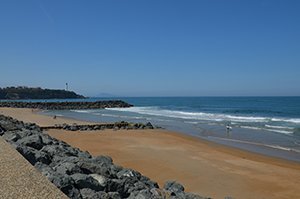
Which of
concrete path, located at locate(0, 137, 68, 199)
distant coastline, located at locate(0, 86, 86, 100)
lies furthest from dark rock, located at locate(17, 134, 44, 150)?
distant coastline, located at locate(0, 86, 86, 100)

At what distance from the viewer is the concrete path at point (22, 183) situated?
382cm

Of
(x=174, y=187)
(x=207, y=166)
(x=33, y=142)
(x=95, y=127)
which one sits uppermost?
(x=33, y=142)

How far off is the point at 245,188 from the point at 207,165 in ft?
8.41

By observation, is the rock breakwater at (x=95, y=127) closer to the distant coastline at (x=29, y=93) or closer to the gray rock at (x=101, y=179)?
the gray rock at (x=101, y=179)

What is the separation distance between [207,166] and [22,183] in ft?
24.0

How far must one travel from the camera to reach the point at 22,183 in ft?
13.8

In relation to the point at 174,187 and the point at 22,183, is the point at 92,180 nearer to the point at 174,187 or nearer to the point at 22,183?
the point at 22,183

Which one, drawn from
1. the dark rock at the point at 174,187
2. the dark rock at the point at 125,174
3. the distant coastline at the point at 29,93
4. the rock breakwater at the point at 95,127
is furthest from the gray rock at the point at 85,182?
the distant coastline at the point at 29,93

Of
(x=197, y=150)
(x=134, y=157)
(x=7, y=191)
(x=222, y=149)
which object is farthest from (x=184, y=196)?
(x=222, y=149)

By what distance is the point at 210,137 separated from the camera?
1909 cm

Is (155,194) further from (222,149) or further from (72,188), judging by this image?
(222,149)

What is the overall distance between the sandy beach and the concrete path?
421cm

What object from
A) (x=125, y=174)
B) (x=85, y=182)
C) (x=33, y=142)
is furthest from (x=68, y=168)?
(x=33, y=142)

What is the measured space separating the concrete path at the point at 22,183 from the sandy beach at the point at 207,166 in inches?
166
